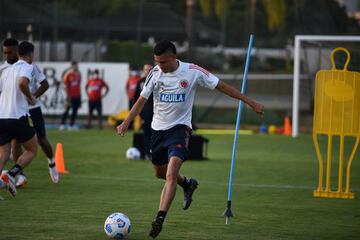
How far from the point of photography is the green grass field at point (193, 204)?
9797 mm

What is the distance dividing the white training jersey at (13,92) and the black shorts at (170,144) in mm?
2855

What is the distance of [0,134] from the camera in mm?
12148

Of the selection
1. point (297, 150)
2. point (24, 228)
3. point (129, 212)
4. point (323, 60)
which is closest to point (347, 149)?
point (297, 150)

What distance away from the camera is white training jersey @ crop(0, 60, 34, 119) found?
12.1 m

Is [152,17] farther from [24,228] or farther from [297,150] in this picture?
[24,228]

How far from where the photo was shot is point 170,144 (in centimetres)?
980

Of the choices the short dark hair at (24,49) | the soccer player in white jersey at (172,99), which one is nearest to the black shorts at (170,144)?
the soccer player in white jersey at (172,99)

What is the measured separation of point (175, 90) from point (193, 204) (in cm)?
280

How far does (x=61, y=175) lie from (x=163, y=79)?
6490 millimetres

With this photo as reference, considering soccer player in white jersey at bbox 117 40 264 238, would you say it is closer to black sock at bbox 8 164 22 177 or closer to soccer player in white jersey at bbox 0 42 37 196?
soccer player in white jersey at bbox 0 42 37 196

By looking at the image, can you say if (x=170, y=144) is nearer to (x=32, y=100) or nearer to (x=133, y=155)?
(x=32, y=100)

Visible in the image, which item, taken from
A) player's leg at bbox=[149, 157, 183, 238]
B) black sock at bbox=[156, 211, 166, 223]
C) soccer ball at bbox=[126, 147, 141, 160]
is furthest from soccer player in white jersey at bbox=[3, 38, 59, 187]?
soccer ball at bbox=[126, 147, 141, 160]

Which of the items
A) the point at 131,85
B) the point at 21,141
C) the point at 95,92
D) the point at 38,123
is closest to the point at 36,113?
the point at 38,123

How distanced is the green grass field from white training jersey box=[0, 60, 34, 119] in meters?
1.23
